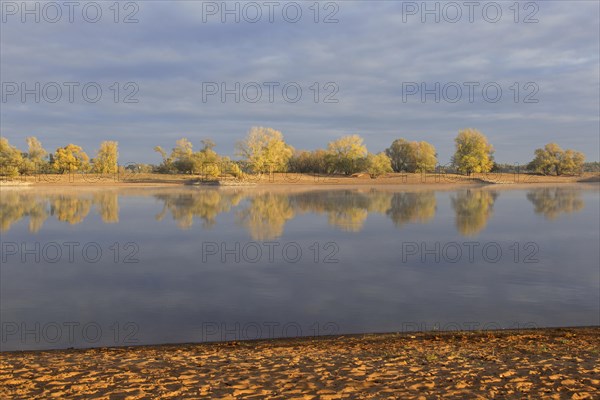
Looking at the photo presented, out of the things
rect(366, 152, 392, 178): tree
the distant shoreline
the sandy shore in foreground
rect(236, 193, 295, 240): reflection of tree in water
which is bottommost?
the sandy shore in foreground

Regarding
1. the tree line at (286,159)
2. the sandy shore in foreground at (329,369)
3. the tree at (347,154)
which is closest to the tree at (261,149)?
the tree line at (286,159)

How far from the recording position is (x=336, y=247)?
17359 millimetres

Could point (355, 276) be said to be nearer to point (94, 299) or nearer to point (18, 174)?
point (94, 299)

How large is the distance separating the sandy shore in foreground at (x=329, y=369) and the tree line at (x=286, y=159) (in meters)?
68.2

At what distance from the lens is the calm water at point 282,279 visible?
29.9 ft

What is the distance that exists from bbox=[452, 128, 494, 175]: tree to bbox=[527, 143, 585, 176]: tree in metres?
13.0

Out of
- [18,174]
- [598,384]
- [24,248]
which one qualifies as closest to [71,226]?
[24,248]

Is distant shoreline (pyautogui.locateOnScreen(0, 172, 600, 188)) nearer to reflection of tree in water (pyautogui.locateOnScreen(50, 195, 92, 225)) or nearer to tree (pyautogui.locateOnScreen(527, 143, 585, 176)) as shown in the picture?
tree (pyautogui.locateOnScreen(527, 143, 585, 176))

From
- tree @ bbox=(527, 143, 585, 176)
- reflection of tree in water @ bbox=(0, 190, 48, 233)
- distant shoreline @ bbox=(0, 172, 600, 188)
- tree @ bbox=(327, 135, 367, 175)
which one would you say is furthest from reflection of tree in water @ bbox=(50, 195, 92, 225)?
tree @ bbox=(527, 143, 585, 176)

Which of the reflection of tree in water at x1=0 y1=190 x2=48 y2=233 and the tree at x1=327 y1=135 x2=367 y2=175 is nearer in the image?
the reflection of tree in water at x1=0 y1=190 x2=48 y2=233

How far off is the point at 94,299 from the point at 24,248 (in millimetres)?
8258

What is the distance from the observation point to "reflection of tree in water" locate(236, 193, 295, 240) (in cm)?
2095

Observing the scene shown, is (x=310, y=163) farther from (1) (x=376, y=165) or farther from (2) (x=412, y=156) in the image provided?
(2) (x=412, y=156)

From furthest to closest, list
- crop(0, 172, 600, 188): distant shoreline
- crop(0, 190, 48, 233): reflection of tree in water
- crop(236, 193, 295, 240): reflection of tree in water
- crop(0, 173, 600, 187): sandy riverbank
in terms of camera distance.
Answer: crop(0, 173, 600, 187): sandy riverbank < crop(0, 172, 600, 188): distant shoreline < crop(0, 190, 48, 233): reflection of tree in water < crop(236, 193, 295, 240): reflection of tree in water
